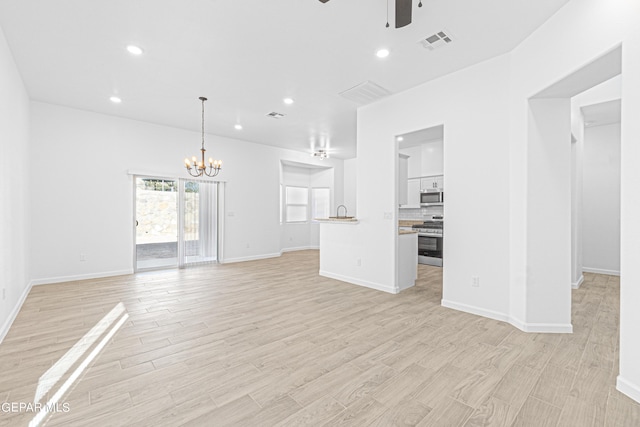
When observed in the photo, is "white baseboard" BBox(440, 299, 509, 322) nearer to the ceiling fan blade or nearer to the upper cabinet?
the ceiling fan blade

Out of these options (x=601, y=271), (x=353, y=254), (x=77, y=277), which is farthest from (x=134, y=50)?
(x=601, y=271)

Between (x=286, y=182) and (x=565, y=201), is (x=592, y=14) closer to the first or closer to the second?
(x=565, y=201)

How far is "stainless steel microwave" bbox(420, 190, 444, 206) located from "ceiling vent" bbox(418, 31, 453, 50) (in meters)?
4.24

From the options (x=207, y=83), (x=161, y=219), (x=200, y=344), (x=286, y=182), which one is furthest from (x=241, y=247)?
(x=200, y=344)

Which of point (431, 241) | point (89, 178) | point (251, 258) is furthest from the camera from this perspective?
point (251, 258)

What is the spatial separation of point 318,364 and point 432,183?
5.86 m

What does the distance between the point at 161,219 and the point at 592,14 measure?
7.19m

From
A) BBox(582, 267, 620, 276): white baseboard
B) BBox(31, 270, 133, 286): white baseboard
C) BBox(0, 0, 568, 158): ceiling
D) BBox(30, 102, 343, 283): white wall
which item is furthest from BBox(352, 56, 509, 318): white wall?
BBox(31, 270, 133, 286): white baseboard

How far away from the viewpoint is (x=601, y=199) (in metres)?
5.75

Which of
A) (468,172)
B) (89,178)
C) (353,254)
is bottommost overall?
(353,254)

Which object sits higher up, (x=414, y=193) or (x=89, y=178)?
(x=89, y=178)

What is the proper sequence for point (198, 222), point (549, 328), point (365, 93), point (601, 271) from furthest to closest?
1. point (198, 222)
2. point (601, 271)
3. point (365, 93)
4. point (549, 328)

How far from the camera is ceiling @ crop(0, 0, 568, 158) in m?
2.64

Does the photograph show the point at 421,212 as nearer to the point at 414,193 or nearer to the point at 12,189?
the point at 414,193
